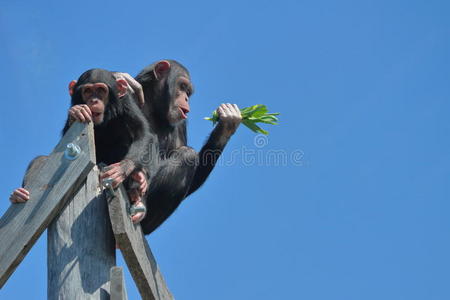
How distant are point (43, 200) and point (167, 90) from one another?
3.06 meters

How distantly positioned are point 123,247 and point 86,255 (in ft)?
0.69

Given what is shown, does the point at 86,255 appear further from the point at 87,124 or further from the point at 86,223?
the point at 87,124

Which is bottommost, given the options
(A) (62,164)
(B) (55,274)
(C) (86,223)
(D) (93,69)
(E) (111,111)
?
(B) (55,274)

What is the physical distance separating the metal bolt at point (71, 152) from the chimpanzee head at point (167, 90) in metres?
2.59

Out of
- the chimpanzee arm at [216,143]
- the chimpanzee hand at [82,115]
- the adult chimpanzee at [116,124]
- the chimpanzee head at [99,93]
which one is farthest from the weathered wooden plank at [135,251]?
the chimpanzee arm at [216,143]

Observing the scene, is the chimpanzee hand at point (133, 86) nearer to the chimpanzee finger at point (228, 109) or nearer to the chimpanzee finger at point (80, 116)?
the chimpanzee finger at point (228, 109)

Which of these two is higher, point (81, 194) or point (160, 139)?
point (160, 139)

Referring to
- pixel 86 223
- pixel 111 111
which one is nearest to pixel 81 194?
pixel 86 223

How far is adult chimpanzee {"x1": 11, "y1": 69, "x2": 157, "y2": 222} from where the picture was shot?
4.74 m

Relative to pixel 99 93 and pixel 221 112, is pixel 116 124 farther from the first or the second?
pixel 221 112

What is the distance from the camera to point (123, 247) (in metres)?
3.53

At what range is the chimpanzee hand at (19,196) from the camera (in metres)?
3.56

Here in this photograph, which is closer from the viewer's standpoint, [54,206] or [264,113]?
[54,206]

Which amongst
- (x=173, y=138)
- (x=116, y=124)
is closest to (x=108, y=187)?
(x=116, y=124)
